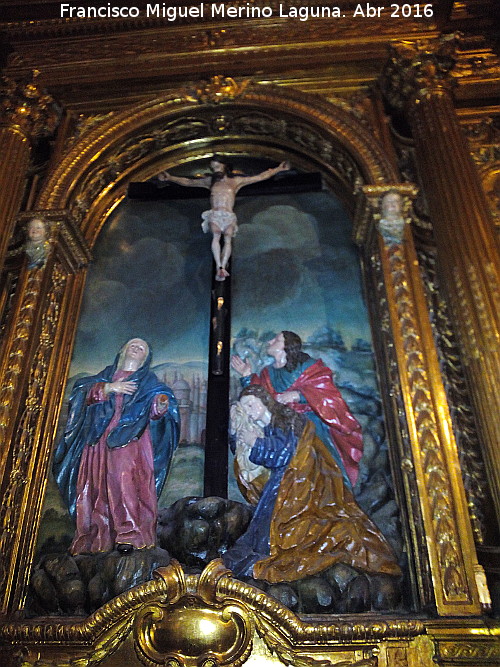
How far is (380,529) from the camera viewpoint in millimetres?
3896

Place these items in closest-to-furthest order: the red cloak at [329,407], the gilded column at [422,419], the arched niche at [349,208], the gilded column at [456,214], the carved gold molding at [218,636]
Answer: the carved gold molding at [218,636] → the gilded column at [422,419] → the arched niche at [349,208] → the gilded column at [456,214] → the red cloak at [329,407]

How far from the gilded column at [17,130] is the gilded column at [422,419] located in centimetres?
313

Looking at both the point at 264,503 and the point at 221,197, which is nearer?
the point at 264,503

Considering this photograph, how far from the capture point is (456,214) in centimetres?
448

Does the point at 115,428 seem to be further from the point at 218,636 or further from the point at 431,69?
the point at 431,69

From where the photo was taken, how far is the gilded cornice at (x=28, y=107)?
5535mm

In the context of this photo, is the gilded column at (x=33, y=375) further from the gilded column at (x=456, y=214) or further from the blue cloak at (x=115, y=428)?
the gilded column at (x=456, y=214)

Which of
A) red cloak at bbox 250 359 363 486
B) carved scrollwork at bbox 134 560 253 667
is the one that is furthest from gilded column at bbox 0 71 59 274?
carved scrollwork at bbox 134 560 253 667

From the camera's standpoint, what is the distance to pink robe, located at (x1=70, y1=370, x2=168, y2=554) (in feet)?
13.0

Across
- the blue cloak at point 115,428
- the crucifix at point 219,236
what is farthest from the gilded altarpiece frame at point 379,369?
the crucifix at point 219,236

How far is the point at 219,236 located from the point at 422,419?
103 inches

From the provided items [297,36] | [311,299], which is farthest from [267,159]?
[311,299]

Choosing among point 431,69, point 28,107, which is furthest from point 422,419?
point 28,107

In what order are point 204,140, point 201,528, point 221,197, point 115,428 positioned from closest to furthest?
1. point 201,528
2. point 115,428
3. point 221,197
4. point 204,140
